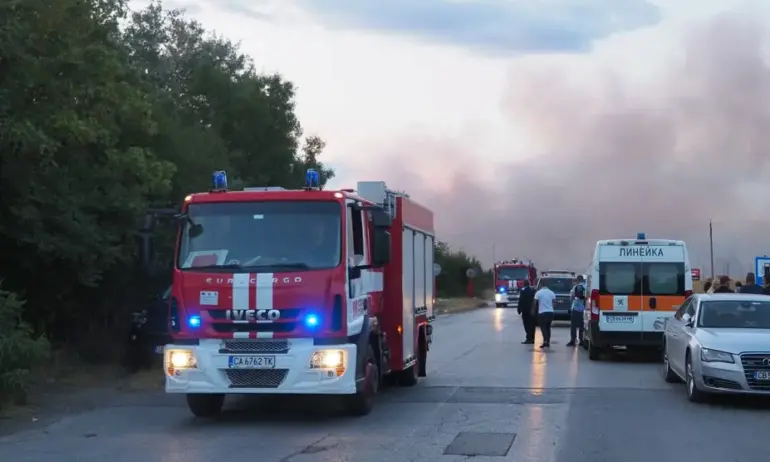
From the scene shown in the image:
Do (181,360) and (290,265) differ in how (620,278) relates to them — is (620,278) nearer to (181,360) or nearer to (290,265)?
(290,265)

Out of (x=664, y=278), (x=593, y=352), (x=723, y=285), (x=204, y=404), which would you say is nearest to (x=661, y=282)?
(x=664, y=278)

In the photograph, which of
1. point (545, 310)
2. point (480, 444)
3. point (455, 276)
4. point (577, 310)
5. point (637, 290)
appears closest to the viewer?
point (480, 444)

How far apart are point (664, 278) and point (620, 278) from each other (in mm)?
910

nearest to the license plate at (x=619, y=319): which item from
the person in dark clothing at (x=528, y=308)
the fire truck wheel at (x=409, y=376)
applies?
the person in dark clothing at (x=528, y=308)

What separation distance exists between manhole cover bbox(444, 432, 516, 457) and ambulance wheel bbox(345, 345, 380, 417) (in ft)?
5.39

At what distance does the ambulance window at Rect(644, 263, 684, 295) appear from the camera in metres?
22.0

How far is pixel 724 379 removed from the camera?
13680mm

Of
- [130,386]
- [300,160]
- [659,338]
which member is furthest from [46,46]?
[300,160]

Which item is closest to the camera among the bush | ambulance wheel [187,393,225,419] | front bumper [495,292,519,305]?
ambulance wheel [187,393,225,419]

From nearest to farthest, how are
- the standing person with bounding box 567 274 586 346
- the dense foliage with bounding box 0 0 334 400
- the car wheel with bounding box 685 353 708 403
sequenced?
the car wheel with bounding box 685 353 708 403
the dense foliage with bounding box 0 0 334 400
the standing person with bounding box 567 274 586 346

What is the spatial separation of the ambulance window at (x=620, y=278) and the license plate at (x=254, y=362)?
1174 centimetres

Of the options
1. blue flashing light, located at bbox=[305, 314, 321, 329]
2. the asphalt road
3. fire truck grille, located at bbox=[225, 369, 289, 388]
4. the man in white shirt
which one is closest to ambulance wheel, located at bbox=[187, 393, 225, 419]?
the asphalt road

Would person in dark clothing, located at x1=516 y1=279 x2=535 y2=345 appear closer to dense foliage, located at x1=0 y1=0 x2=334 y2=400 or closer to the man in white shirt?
the man in white shirt

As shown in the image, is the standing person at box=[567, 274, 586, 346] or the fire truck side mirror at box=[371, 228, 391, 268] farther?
the standing person at box=[567, 274, 586, 346]
